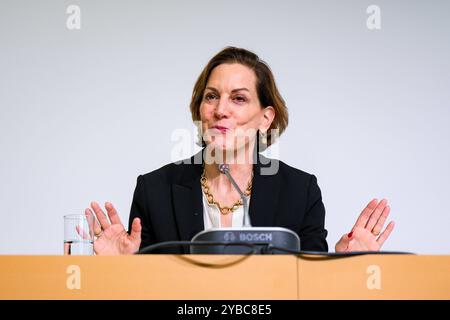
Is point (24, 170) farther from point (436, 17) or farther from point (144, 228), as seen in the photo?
point (436, 17)

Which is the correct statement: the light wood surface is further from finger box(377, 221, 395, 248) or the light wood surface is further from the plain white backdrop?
the plain white backdrop

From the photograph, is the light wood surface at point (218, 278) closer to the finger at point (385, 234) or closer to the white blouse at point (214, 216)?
the finger at point (385, 234)

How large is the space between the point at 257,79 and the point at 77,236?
735 millimetres

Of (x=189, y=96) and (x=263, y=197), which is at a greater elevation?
(x=189, y=96)

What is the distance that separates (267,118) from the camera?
6.04 feet

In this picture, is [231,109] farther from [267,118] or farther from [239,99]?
[267,118]

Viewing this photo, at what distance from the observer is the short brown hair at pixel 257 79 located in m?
1.79

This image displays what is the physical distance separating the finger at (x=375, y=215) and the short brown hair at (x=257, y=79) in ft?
1.69

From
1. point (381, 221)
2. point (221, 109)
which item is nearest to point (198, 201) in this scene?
point (221, 109)

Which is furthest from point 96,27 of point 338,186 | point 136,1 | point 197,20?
point 338,186

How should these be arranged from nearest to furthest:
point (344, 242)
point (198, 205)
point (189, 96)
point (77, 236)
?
point (77, 236), point (344, 242), point (198, 205), point (189, 96)

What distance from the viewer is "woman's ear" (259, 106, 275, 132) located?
1.82 metres

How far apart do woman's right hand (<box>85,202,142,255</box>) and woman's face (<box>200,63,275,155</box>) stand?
1.36 ft

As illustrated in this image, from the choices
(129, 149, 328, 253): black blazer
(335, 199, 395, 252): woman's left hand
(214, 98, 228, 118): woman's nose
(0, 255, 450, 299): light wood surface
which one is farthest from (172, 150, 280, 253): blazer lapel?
(0, 255, 450, 299): light wood surface
